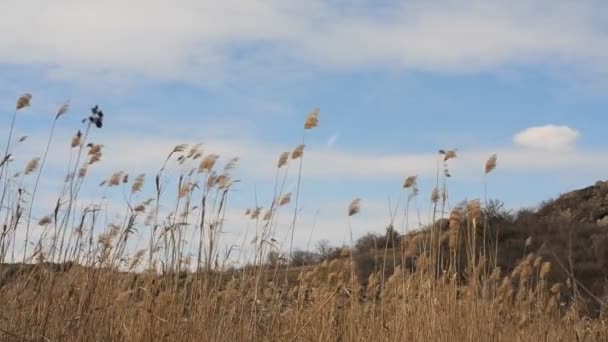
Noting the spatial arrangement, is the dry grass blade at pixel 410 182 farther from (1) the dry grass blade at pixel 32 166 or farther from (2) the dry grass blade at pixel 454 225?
(1) the dry grass blade at pixel 32 166

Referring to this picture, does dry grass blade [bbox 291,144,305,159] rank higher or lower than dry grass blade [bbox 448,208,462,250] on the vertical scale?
higher

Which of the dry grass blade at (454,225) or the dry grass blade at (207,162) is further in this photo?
the dry grass blade at (454,225)

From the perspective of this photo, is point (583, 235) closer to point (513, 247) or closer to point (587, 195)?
point (513, 247)

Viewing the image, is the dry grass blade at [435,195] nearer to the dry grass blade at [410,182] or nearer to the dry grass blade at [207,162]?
the dry grass blade at [410,182]

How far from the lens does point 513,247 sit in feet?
64.7

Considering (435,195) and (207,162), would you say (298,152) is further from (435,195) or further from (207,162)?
(435,195)

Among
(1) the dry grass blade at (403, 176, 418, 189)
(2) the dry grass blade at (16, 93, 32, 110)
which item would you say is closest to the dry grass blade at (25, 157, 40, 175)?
(2) the dry grass blade at (16, 93, 32, 110)

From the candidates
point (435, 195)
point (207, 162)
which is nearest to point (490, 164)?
point (435, 195)

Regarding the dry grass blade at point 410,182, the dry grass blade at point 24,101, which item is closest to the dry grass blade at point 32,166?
the dry grass blade at point 24,101

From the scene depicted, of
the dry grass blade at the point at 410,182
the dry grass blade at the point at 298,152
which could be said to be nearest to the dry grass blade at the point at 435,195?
the dry grass blade at the point at 410,182

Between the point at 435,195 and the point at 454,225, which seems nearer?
the point at 454,225

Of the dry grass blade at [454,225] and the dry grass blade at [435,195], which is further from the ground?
the dry grass blade at [435,195]

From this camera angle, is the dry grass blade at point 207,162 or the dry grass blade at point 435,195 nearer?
the dry grass blade at point 207,162

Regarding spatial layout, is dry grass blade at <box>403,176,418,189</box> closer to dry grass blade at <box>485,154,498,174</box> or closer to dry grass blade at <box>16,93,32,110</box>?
dry grass blade at <box>485,154,498,174</box>
